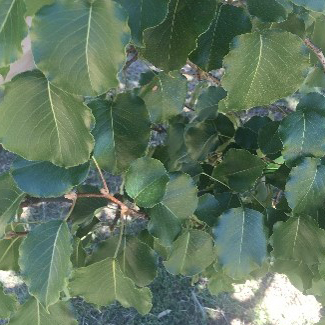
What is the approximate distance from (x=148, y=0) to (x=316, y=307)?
1.77 metres

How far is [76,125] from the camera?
0.72 meters

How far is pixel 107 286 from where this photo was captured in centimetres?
96

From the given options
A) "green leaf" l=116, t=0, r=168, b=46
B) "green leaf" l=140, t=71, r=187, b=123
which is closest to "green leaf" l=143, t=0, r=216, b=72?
"green leaf" l=116, t=0, r=168, b=46

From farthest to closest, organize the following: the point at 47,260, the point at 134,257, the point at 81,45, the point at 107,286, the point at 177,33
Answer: the point at 134,257, the point at 107,286, the point at 47,260, the point at 177,33, the point at 81,45

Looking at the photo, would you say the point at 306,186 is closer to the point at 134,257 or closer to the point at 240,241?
the point at 240,241

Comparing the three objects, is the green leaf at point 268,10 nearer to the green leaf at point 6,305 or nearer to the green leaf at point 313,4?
the green leaf at point 313,4

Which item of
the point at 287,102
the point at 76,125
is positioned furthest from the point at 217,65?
the point at 287,102

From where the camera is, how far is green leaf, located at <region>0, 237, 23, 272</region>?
1.08 metres

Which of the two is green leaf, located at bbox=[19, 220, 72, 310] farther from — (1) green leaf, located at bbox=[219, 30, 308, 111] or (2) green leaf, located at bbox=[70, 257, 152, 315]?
(1) green leaf, located at bbox=[219, 30, 308, 111]

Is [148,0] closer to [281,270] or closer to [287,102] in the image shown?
[281,270]

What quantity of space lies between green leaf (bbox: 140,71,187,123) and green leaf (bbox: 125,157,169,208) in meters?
0.15

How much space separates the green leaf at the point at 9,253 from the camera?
1.08m

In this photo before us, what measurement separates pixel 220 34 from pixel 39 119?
0.29m

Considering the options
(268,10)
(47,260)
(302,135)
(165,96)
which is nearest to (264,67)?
(268,10)
